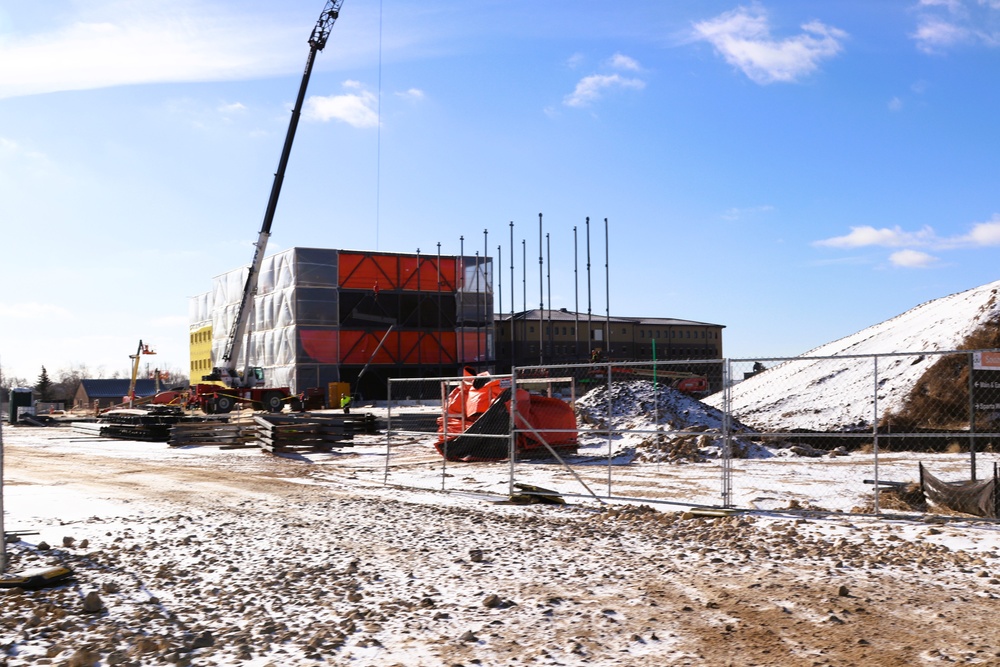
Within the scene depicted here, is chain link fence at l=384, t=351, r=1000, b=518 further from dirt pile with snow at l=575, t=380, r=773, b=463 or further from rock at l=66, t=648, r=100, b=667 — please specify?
rock at l=66, t=648, r=100, b=667

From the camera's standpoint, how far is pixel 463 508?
13789mm

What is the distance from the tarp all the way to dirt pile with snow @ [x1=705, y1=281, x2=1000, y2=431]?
1151cm

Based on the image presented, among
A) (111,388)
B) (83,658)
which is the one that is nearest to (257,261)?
(83,658)

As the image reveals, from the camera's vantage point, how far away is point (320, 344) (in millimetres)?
56375

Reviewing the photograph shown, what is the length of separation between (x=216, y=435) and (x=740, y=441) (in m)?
17.5

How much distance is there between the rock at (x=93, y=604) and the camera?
769 centimetres

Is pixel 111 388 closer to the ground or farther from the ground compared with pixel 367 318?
closer to the ground

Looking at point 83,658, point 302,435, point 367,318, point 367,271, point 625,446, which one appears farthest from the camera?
point 367,271

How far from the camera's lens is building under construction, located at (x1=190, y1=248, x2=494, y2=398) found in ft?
185

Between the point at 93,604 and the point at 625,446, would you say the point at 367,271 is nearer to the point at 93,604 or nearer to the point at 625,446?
the point at 625,446

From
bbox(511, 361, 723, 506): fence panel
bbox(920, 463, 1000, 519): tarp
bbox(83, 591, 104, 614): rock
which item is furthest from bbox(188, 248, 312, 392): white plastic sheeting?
bbox(83, 591, 104, 614): rock

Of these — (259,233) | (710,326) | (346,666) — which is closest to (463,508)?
(346,666)

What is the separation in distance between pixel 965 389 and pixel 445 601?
926 inches

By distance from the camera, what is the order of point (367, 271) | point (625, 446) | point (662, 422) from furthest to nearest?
1. point (367, 271)
2. point (662, 422)
3. point (625, 446)
